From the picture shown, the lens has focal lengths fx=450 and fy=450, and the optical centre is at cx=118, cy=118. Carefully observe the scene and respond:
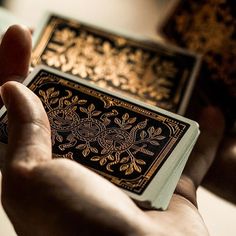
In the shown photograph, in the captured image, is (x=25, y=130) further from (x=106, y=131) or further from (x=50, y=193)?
(x=106, y=131)

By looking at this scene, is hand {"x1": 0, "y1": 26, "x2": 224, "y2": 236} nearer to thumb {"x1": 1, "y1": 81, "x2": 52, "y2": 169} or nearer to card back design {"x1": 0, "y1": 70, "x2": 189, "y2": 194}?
thumb {"x1": 1, "y1": 81, "x2": 52, "y2": 169}

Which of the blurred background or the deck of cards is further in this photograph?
the blurred background

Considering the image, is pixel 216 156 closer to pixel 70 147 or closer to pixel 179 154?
pixel 179 154

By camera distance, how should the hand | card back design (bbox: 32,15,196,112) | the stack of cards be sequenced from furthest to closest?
1. card back design (bbox: 32,15,196,112)
2. the stack of cards
3. the hand

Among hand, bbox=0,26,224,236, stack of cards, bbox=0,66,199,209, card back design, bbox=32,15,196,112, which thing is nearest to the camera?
hand, bbox=0,26,224,236

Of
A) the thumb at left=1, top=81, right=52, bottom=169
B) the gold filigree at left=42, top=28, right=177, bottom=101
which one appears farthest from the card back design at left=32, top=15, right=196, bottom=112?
the thumb at left=1, top=81, right=52, bottom=169

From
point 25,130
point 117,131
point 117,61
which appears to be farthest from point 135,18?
point 25,130

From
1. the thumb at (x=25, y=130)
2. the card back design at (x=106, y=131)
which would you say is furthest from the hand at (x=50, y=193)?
the card back design at (x=106, y=131)
